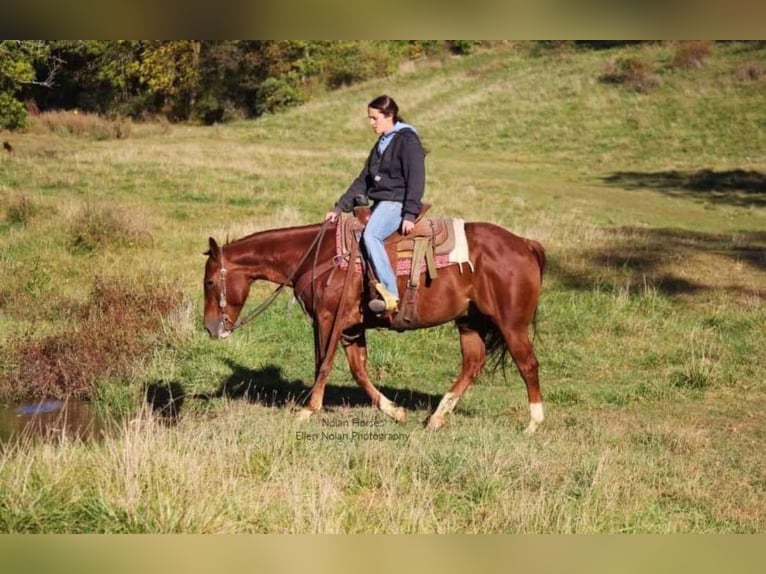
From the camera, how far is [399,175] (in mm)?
9320

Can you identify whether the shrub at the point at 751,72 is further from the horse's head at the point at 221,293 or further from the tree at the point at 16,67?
the horse's head at the point at 221,293

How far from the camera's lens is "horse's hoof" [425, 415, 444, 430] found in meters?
9.58

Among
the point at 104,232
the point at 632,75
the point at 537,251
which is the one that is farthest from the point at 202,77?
the point at 537,251

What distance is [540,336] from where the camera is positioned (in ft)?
45.3

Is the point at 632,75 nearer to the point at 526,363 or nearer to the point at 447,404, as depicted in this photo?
the point at 526,363

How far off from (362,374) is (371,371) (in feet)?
8.25

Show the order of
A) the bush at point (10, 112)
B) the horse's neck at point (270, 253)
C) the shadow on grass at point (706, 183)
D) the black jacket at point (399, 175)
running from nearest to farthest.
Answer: the black jacket at point (399, 175), the horse's neck at point (270, 253), the bush at point (10, 112), the shadow on grass at point (706, 183)

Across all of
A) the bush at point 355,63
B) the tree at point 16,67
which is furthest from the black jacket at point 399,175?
the bush at point 355,63

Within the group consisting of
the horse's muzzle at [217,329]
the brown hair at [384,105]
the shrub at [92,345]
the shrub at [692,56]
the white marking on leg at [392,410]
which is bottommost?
the white marking on leg at [392,410]

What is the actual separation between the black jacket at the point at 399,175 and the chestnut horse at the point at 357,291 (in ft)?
2.23

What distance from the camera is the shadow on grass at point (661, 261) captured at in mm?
16453

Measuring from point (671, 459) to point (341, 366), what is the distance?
16.6 ft

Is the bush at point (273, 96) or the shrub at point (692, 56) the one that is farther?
the bush at point (273, 96)

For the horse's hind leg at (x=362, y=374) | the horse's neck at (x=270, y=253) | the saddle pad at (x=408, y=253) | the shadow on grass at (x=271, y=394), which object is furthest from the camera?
the shadow on grass at (x=271, y=394)
